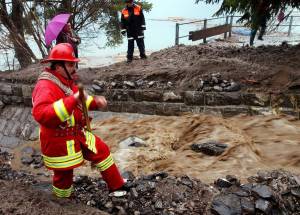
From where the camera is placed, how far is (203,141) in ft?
21.1

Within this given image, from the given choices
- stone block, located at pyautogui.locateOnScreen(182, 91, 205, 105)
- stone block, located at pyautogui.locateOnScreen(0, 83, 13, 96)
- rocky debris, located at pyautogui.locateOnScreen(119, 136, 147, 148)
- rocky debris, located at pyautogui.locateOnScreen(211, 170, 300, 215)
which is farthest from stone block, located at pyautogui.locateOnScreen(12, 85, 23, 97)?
rocky debris, located at pyautogui.locateOnScreen(211, 170, 300, 215)

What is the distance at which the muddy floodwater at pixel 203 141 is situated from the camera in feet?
18.0

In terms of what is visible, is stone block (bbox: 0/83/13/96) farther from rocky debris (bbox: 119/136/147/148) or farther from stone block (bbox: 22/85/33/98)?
rocky debris (bbox: 119/136/147/148)

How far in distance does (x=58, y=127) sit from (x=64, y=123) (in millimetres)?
68

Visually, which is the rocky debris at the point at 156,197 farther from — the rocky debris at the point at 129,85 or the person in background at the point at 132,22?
the person in background at the point at 132,22

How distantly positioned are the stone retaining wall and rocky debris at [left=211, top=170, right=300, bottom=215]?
2.82m

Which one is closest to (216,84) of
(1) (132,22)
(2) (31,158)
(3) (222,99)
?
(3) (222,99)

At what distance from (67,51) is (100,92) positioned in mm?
Result: 4912

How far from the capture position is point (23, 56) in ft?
42.7

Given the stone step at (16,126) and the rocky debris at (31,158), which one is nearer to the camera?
the rocky debris at (31,158)

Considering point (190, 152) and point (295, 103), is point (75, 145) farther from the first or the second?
point (295, 103)

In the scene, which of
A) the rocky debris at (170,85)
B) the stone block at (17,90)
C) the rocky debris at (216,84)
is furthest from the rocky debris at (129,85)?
the stone block at (17,90)

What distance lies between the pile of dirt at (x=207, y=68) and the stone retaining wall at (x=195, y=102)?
0.87ft

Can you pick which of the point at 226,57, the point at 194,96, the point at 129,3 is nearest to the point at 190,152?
the point at 194,96
